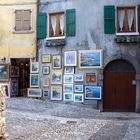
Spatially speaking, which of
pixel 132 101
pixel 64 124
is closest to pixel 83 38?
pixel 132 101

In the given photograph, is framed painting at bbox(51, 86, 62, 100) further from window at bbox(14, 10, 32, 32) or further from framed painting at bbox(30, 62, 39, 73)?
window at bbox(14, 10, 32, 32)

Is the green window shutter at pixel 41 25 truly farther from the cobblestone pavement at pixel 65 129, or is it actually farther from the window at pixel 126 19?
the cobblestone pavement at pixel 65 129

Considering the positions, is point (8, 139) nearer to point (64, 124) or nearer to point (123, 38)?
point (64, 124)

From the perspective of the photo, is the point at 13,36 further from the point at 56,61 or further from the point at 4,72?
the point at 56,61

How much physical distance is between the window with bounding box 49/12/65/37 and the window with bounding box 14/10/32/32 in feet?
5.18

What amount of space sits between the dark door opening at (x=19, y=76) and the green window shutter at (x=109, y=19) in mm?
6132

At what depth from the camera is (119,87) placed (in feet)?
68.2

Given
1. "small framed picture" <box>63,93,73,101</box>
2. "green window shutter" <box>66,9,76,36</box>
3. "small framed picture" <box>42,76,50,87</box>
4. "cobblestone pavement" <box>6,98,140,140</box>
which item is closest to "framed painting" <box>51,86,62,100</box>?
"small framed picture" <box>63,93,73,101</box>

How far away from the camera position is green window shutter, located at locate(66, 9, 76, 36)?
845 inches

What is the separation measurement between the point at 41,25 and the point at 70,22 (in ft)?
6.27

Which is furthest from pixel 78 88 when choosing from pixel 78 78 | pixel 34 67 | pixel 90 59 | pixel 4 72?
pixel 4 72

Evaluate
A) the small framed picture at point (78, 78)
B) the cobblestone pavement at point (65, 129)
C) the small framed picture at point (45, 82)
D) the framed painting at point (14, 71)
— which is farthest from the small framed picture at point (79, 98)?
the cobblestone pavement at point (65, 129)

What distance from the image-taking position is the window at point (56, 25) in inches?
868

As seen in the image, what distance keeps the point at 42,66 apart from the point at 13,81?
8.03ft
